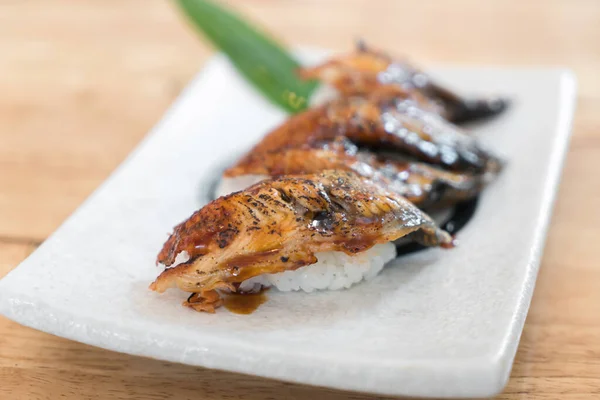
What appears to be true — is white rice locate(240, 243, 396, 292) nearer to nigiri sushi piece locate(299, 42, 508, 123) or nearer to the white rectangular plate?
the white rectangular plate

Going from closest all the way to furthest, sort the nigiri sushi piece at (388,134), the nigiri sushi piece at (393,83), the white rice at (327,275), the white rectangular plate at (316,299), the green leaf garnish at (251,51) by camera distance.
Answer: the white rectangular plate at (316,299)
the white rice at (327,275)
the nigiri sushi piece at (388,134)
the nigiri sushi piece at (393,83)
the green leaf garnish at (251,51)

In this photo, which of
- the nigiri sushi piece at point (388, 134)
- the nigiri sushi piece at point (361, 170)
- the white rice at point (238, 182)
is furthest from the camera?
the nigiri sushi piece at point (388, 134)

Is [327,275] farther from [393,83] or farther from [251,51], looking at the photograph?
[251,51]

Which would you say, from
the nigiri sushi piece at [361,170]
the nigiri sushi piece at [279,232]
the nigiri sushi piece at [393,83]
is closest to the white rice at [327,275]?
the nigiri sushi piece at [279,232]

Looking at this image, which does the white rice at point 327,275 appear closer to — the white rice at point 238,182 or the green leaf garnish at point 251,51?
the white rice at point 238,182

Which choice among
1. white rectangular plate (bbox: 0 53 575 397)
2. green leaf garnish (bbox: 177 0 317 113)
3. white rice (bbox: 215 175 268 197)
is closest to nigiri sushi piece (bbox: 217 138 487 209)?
white rice (bbox: 215 175 268 197)

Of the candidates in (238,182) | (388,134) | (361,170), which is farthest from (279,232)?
(388,134)
